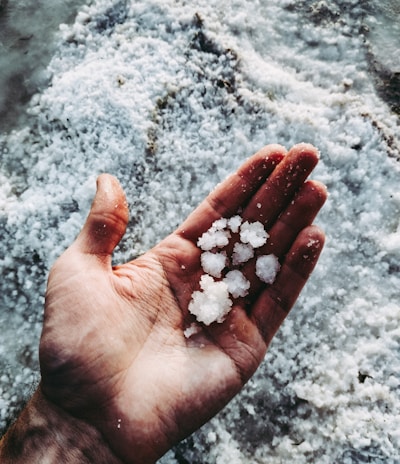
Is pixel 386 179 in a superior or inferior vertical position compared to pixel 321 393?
superior

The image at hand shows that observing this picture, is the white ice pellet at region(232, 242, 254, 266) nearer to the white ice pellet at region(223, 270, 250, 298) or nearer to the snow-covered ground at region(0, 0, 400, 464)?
the white ice pellet at region(223, 270, 250, 298)

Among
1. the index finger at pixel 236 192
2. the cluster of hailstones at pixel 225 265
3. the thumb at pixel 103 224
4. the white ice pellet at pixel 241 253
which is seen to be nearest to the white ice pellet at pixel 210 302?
the cluster of hailstones at pixel 225 265

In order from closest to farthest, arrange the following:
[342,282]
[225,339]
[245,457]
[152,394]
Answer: [152,394], [225,339], [245,457], [342,282]

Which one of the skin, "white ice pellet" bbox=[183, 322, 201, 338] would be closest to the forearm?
the skin

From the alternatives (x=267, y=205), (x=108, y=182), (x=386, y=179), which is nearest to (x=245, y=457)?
(x=267, y=205)

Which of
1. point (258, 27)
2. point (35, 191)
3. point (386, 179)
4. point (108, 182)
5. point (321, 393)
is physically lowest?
point (321, 393)

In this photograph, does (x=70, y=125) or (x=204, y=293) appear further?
(x=70, y=125)

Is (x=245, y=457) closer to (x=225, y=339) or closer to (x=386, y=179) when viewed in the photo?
(x=225, y=339)
